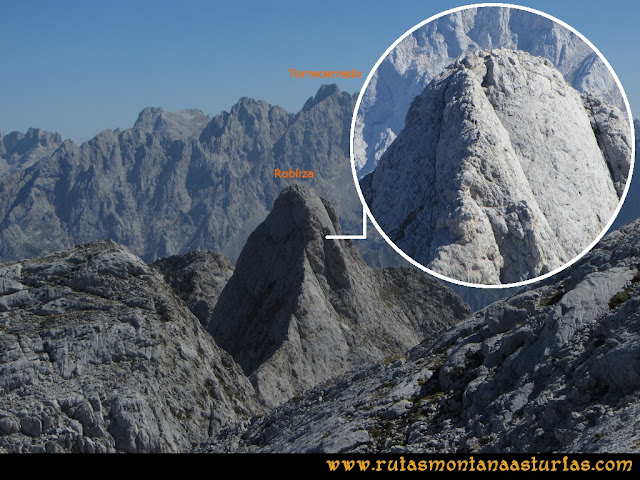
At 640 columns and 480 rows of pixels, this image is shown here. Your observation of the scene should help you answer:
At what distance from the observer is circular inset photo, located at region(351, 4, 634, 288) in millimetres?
30891

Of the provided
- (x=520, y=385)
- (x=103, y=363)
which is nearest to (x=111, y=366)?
(x=103, y=363)

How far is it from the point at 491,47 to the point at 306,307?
48.2 m

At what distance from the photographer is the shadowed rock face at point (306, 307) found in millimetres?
80938

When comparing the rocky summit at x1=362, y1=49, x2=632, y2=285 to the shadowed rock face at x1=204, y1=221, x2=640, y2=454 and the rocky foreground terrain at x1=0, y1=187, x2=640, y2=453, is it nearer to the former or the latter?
the shadowed rock face at x1=204, y1=221, x2=640, y2=454

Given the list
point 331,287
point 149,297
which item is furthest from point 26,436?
point 331,287

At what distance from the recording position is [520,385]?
31422 mm

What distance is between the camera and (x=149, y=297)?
5381cm

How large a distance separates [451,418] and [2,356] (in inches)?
1023

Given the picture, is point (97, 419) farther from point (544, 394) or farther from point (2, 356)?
point (544, 394)

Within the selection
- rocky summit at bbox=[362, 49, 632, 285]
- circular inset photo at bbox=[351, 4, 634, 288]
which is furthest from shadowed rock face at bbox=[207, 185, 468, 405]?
rocky summit at bbox=[362, 49, 632, 285]

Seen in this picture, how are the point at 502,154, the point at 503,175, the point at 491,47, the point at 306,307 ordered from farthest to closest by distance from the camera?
the point at 306,307
the point at 491,47
the point at 502,154
the point at 503,175

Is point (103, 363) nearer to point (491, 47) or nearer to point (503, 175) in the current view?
point (503, 175)

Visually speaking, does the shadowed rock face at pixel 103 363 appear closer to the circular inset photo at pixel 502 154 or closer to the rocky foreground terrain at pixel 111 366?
the rocky foreground terrain at pixel 111 366

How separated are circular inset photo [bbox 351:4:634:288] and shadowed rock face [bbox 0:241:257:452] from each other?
19.0m
